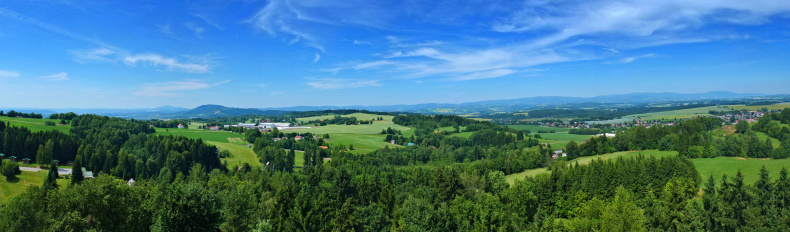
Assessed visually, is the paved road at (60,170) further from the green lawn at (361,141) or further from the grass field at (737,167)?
the grass field at (737,167)

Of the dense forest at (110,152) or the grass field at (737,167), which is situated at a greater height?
the dense forest at (110,152)

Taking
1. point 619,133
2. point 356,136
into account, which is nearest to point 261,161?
point 356,136

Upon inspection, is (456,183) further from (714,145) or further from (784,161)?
(714,145)

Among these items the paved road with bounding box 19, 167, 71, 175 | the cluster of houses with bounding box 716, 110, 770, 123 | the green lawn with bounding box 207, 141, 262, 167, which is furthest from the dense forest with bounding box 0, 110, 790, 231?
the cluster of houses with bounding box 716, 110, 770, 123

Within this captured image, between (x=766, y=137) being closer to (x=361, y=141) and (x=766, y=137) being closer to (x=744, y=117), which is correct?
(x=744, y=117)

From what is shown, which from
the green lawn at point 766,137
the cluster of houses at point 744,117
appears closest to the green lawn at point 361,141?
the green lawn at point 766,137

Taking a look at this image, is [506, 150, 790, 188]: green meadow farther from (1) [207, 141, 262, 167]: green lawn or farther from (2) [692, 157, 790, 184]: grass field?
(1) [207, 141, 262, 167]: green lawn
